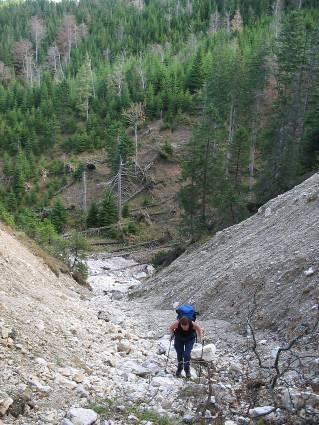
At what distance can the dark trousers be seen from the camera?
9.47 m

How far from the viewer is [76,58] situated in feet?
329

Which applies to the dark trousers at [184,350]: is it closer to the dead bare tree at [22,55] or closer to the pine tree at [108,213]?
the pine tree at [108,213]

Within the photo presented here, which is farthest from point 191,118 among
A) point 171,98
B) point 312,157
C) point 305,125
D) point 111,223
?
point 312,157

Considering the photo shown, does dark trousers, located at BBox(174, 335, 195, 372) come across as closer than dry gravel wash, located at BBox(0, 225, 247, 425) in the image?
No

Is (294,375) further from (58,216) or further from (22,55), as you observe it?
(22,55)

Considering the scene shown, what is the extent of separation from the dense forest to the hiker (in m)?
19.2

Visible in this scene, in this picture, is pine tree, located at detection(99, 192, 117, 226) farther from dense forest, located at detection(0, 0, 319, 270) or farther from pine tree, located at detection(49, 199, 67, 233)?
pine tree, located at detection(49, 199, 67, 233)

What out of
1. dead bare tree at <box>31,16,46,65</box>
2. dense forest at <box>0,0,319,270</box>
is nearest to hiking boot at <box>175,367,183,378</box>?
dense forest at <box>0,0,319,270</box>

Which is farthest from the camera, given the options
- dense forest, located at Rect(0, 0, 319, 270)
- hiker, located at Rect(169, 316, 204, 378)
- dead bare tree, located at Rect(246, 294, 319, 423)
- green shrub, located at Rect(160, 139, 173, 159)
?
green shrub, located at Rect(160, 139, 173, 159)

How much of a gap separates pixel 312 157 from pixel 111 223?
22219mm

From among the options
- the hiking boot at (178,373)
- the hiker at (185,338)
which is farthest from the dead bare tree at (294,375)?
the hiking boot at (178,373)

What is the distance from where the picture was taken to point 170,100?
6581 centimetres

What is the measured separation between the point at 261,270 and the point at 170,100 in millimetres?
54061

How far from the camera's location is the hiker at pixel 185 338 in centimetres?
945
